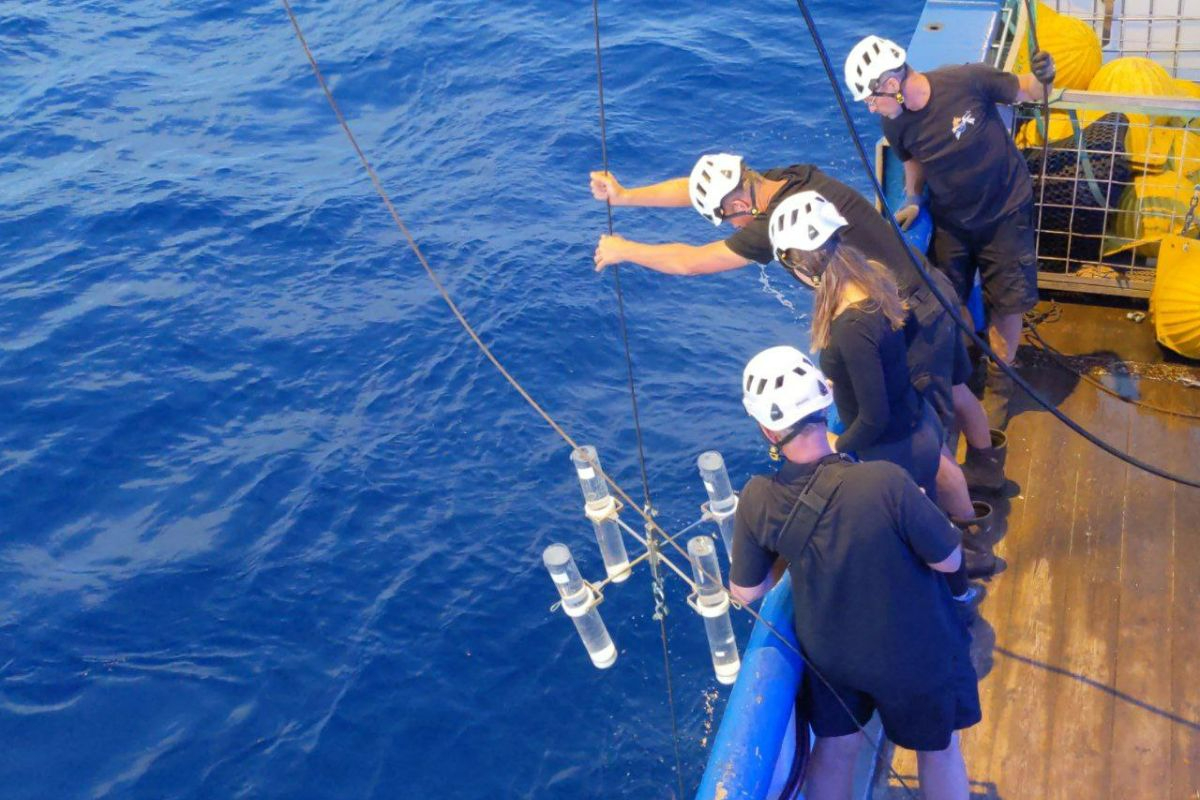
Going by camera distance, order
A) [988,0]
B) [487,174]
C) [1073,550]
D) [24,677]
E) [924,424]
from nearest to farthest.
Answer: [924,424] → [1073,550] → [988,0] → [24,677] → [487,174]

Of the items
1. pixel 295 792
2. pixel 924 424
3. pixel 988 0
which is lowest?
pixel 295 792

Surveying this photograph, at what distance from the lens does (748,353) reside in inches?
436

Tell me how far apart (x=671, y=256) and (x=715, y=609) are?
1.83 m

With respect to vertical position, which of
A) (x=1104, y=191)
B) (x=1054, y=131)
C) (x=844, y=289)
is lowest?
(x=1104, y=191)

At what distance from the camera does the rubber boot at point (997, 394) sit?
6180 millimetres

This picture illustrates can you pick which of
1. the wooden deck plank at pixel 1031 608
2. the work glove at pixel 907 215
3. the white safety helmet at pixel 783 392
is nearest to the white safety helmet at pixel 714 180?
the work glove at pixel 907 215

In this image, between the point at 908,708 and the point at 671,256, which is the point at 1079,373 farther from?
the point at 908,708

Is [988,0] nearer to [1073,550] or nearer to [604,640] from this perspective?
[1073,550]

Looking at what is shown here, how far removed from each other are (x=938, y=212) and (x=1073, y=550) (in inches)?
70.8

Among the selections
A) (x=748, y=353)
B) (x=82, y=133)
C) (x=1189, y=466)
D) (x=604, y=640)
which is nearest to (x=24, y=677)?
(x=604, y=640)

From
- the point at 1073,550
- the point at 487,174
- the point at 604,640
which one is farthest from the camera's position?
the point at 487,174

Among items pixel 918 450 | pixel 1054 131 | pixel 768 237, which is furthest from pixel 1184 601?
pixel 1054 131

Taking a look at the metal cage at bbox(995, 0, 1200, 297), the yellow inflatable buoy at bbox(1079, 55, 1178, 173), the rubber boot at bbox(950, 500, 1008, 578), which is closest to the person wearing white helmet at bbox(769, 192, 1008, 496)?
the rubber boot at bbox(950, 500, 1008, 578)

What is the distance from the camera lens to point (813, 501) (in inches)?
130
